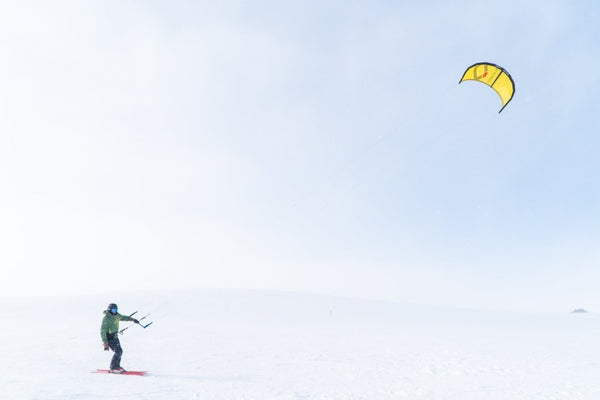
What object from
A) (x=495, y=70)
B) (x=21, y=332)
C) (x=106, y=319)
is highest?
(x=495, y=70)

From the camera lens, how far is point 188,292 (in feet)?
138

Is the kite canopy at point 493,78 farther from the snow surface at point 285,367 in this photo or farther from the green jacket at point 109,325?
the green jacket at point 109,325

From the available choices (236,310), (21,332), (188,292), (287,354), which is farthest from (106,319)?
(188,292)

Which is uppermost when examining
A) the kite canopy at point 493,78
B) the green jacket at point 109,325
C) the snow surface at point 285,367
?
the kite canopy at point 493,78

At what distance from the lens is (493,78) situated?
14.4 m

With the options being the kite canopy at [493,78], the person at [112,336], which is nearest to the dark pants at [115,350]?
the person at [112,336]

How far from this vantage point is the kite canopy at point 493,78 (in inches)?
546

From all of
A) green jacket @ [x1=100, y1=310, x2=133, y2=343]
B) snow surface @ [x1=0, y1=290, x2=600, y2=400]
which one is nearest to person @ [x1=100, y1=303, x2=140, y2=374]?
green jacket @ [x1=100, y1=310, x2=133, y2=343]

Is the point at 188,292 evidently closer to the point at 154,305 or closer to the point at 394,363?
the point at 154,305

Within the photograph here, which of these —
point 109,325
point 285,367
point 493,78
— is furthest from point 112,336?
point 493,78

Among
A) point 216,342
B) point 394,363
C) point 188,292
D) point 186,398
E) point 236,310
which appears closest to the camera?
point 186,398

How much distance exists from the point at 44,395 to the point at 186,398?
8.22 feet

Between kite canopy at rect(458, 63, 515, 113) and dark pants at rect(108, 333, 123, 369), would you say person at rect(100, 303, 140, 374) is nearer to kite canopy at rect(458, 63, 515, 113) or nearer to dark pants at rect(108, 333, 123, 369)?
dark pants at rect(108, 333, 123, 369)

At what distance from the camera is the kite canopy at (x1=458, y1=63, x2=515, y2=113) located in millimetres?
13867
